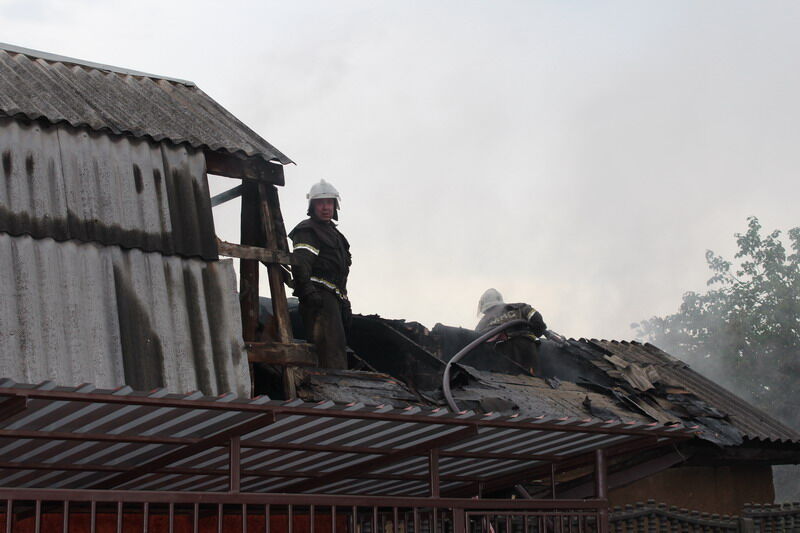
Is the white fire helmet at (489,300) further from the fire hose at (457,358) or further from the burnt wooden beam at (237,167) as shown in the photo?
the burnt wooden beam at (237,167)

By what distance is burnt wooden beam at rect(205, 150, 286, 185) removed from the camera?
37.1ft

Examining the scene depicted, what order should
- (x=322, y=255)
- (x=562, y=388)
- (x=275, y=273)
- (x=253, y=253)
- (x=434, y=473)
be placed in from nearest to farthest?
1. (x=434, y=473)
2. (x=253, y=253)
3. (x=275, y=273)
4. (x=322, y=255)
5. (x=562, y=388)

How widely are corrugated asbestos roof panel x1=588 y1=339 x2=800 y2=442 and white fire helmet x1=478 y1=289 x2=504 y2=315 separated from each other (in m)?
1.68

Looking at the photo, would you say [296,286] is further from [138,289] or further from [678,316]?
[678,316]

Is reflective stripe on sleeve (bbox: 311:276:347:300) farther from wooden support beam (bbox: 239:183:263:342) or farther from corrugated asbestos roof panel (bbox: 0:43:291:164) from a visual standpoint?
corrugated asbestos roof panel (bbox: 0:43:291:164)

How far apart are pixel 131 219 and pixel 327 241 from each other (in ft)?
8.30

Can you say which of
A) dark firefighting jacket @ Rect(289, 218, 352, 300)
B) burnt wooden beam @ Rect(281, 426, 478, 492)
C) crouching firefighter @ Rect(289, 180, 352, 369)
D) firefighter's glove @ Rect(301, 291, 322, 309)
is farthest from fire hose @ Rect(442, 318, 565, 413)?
burnt wooden beam @ Rect(281, 426, 478, 492)

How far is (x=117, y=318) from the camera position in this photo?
9.56m

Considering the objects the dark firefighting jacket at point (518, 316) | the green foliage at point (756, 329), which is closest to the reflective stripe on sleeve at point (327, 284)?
the dark firefighting jacket at point (518, 316)

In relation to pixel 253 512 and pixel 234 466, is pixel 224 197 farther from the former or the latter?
pixel 234 466

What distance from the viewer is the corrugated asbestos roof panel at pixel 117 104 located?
10.5 metres

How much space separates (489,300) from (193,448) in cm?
901

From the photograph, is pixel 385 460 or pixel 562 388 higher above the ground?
pixel 562 388

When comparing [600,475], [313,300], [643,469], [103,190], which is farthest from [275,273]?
[643,469]
